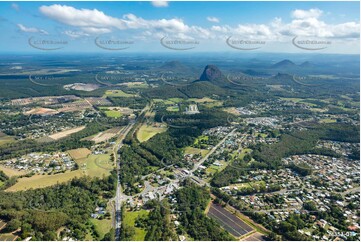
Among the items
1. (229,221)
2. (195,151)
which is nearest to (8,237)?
(229,221)

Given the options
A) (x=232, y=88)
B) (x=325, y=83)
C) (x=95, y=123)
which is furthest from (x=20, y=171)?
(x=325, y=83)

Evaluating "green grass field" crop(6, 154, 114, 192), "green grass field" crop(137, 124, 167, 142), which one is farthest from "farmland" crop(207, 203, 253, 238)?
"green grass field" crop(137, 124, 167, 142)

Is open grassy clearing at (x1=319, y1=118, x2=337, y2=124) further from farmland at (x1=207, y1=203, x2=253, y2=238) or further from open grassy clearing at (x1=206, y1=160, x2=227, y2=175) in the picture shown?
farmland at (x1=207, y1=203, x2=253, y2=238)

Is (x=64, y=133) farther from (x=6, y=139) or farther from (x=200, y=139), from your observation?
(x=200, y=139)

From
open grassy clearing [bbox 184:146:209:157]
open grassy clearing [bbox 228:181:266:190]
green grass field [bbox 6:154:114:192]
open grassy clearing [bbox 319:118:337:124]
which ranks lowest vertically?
open grassy clearing [bbox 319:118:337:124]

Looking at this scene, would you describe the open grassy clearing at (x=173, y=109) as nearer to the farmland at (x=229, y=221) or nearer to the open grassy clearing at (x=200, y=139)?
the open grassy clearing at (x=200, y=139)

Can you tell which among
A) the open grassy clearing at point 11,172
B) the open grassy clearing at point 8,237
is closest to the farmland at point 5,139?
the open grassy clearing at point 11,172
